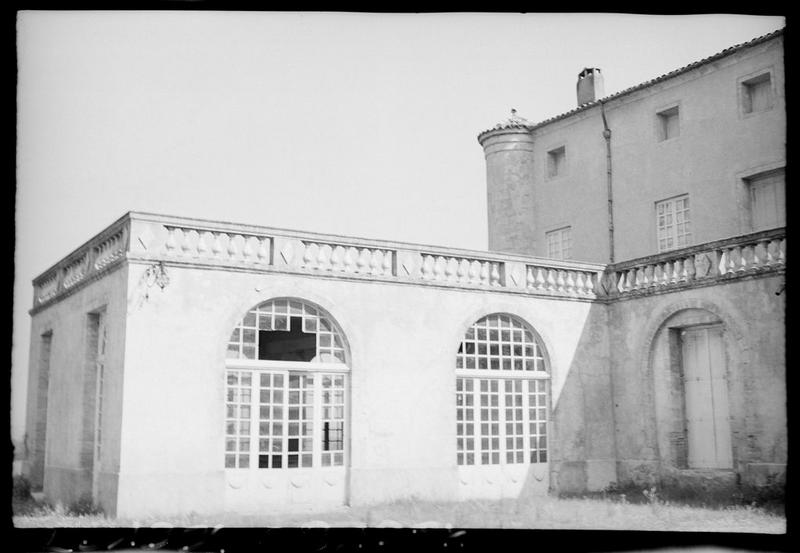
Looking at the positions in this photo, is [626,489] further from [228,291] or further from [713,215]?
[228,291]

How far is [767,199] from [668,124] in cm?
283

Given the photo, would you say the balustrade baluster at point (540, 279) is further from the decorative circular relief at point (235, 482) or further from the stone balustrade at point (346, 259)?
the decorative circular relief at point (235, 482)

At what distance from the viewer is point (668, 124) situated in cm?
1906

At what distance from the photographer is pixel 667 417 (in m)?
14.8

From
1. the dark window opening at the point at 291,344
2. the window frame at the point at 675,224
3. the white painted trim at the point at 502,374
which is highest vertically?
the window frame at the point at 675,224

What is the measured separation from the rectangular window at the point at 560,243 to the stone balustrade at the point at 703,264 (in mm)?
4846

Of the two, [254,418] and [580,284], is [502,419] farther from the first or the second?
[254,418]

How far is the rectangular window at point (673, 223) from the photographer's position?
1852 centimetres

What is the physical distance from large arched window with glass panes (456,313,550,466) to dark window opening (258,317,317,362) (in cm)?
243

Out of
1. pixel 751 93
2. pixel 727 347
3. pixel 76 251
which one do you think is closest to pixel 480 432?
pixel 727 347

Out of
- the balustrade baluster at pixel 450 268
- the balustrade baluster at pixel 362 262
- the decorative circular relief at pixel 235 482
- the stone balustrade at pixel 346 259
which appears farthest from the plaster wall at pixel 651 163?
the decorative circular relief at pixel 235 482

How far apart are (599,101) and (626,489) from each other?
8882 mm

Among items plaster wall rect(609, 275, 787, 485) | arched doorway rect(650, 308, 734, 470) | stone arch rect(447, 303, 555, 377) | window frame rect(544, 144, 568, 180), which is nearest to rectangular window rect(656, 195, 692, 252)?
window frame rect(544, 144, 568, 180)

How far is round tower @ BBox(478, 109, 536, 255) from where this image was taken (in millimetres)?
21594
